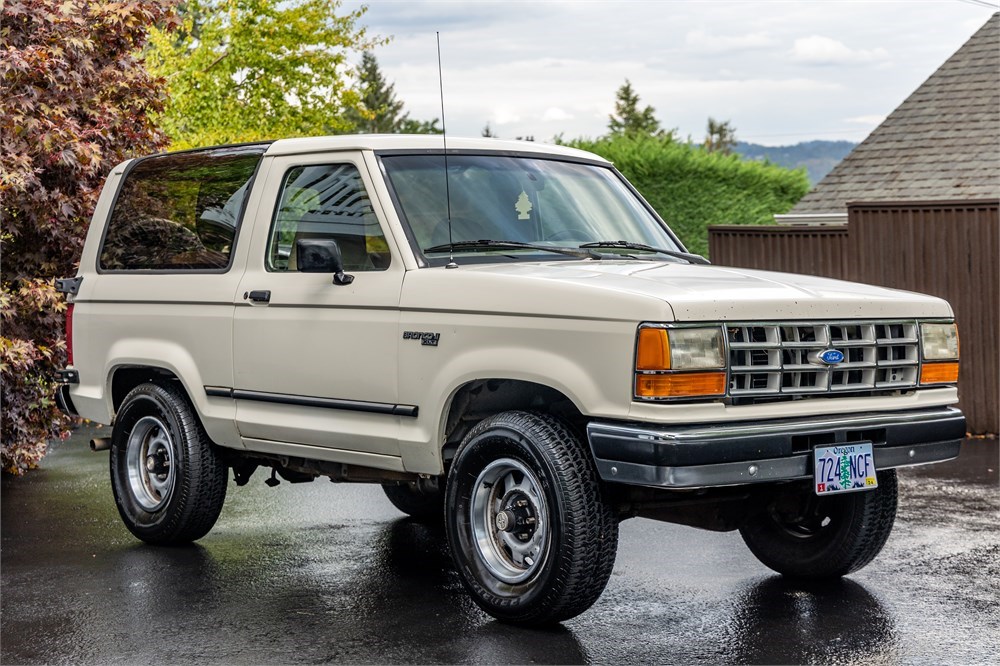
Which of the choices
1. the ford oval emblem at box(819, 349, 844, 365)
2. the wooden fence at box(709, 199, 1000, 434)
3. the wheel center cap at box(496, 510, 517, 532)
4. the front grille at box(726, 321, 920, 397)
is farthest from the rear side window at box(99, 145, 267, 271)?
the wooden fence at box(709, 199, 1000, 434)

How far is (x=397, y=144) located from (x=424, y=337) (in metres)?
1.21

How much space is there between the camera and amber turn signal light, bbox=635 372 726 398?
5.35 m

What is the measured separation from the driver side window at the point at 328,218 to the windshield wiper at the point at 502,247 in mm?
281

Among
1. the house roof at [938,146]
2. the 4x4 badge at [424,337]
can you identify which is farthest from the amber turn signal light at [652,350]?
the house roof at [938,146]

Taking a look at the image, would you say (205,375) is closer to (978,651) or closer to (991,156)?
(978,651)

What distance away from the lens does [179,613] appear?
6.17 meters

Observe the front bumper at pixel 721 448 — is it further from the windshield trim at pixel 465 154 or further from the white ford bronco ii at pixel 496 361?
the windshield trim at pixel 465 154

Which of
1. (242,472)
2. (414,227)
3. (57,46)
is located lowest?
(242,472)

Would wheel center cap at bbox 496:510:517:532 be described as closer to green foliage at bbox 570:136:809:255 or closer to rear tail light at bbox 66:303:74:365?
rear tail light at bbox 66:303:74:365

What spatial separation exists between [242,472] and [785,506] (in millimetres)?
3116

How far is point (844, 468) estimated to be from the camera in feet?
18.8

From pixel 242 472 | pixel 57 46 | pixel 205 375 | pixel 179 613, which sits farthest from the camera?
pixel 57 46

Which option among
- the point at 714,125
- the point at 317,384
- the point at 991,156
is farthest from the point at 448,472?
the point at 714,125

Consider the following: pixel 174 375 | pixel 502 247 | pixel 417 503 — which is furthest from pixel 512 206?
pixel 417 503
